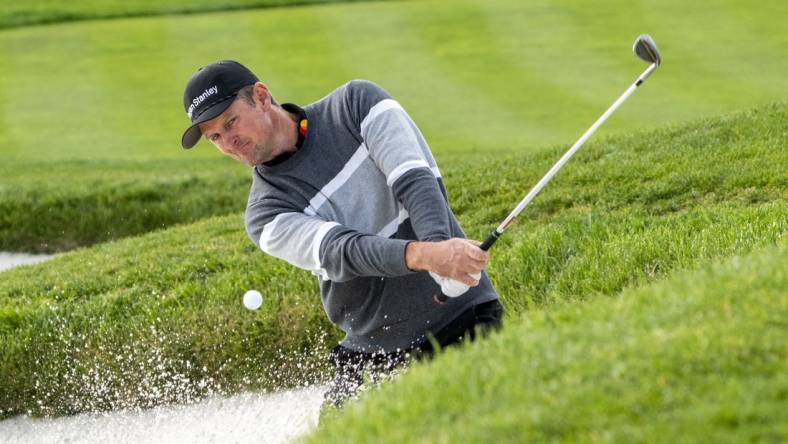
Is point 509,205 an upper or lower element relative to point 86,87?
upper

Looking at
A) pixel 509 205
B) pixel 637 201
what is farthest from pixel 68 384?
pixel 637 201

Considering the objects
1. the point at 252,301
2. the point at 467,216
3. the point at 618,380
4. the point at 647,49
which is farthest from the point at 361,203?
the point at 467,216

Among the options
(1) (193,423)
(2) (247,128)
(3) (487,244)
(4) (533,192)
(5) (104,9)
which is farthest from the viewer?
(5) (104,9)

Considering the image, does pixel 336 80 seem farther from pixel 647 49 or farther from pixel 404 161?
pixel 404 161

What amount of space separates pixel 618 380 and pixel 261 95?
6.90ft

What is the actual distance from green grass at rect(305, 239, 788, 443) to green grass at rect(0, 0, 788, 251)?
24.7 feet

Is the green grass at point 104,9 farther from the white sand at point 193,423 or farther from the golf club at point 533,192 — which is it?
the golf club at point 533,192

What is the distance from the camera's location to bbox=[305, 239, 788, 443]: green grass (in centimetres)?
275

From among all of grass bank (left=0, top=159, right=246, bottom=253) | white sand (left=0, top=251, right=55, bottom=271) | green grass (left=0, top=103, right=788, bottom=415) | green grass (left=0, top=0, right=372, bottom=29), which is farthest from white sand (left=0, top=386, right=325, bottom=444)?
green grass (left=0, top=0, right=372, bottom=29)

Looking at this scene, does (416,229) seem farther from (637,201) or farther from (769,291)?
(637,201)

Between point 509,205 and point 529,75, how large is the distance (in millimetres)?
7349

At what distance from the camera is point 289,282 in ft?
23.1

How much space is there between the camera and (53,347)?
22.8ft

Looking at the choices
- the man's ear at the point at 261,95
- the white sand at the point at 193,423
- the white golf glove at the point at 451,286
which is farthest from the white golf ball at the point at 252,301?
the white golf glove at the point at 451,286
